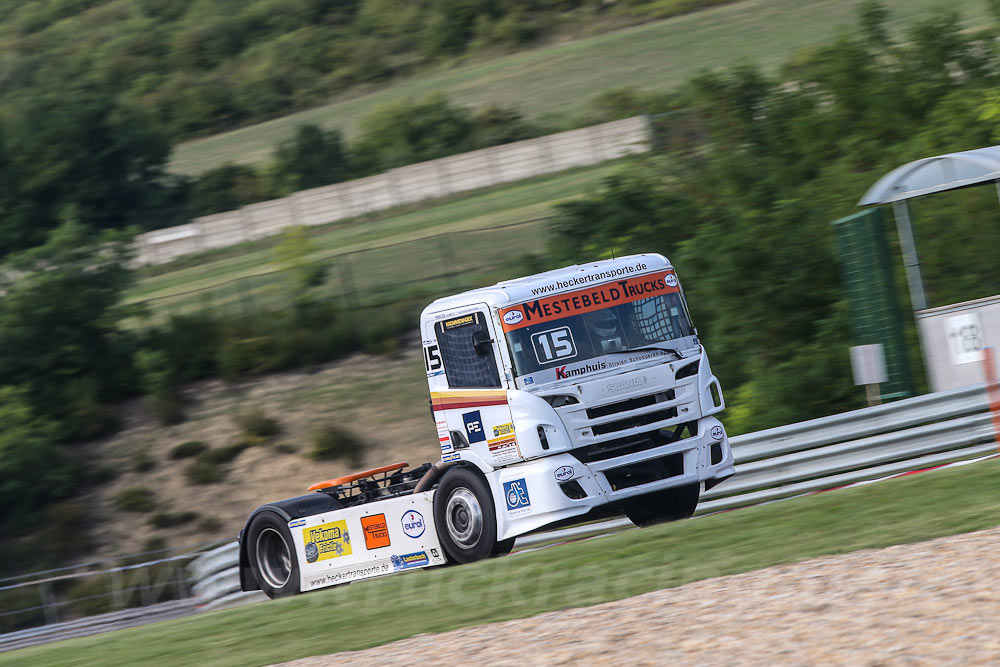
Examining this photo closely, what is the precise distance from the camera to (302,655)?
8953 mm

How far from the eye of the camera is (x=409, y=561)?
13.4 metres

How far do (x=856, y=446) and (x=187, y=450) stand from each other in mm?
22169

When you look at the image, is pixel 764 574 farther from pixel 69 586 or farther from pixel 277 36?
pixel 277 36

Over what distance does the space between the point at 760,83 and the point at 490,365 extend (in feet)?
73.4

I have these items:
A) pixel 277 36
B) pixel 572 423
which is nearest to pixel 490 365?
pixel 572 423

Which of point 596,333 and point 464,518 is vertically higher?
point 596,333

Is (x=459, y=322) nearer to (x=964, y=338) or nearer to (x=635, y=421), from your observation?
(x=635, y=421)

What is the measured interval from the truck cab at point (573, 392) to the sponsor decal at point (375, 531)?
3.75ft

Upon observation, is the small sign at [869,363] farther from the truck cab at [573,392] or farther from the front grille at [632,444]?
the front grille at [632,444]

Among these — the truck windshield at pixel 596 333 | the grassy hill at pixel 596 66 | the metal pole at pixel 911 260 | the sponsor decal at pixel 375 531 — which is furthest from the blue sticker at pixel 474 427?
the grassy hill at pixel 596 66

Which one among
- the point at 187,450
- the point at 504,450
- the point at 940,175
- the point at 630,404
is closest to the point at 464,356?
the point at 504,450

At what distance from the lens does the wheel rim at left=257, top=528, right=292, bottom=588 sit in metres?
14.9

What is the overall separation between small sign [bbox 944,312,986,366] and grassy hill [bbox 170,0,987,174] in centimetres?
3937

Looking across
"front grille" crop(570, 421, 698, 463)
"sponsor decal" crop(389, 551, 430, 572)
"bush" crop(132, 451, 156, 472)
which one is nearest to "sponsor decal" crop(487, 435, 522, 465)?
"front grille" crop(570, 421, 698, 463)
